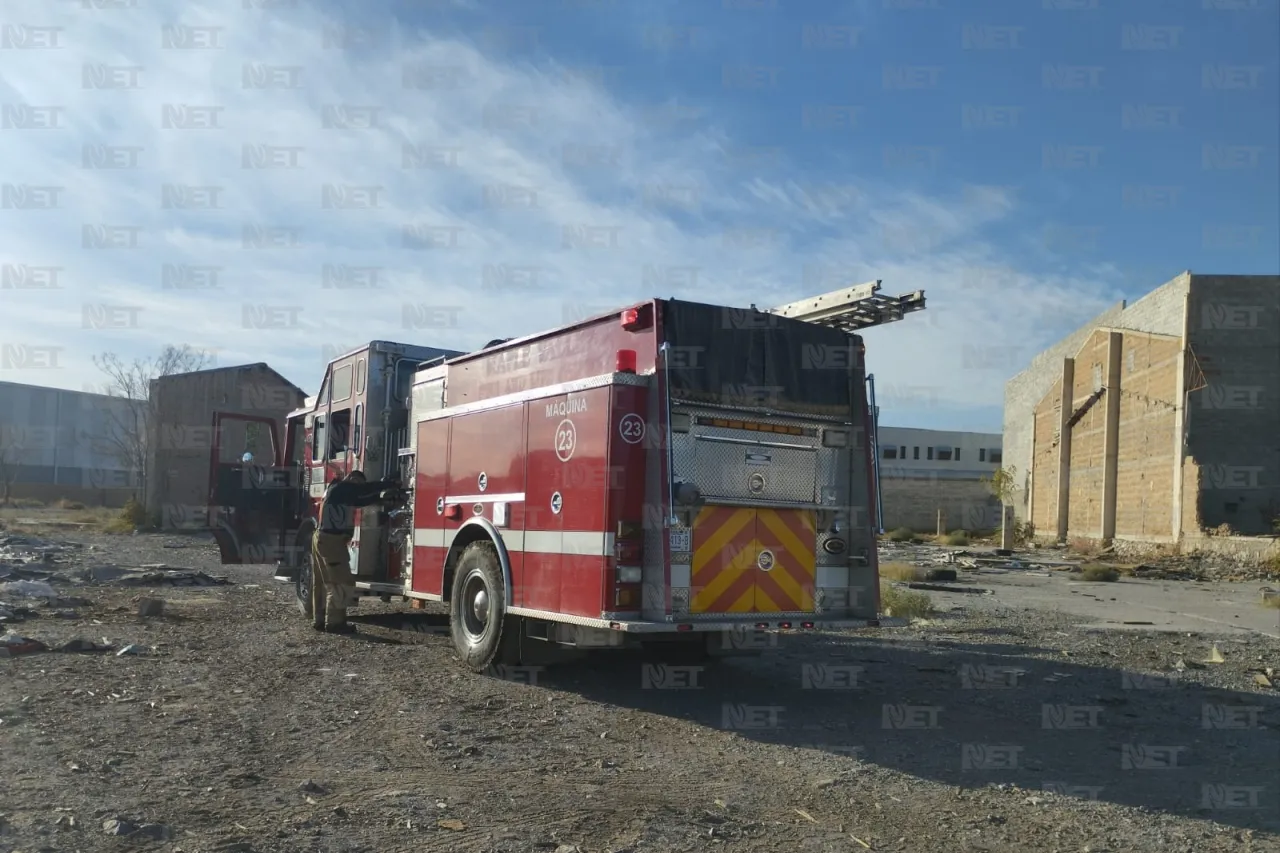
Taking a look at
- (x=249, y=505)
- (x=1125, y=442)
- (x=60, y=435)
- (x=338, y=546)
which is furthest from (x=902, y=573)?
(x=60, y=435)

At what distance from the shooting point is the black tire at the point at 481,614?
9.33m

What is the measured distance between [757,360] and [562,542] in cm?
224

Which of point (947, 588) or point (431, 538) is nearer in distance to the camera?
point (431, 538)

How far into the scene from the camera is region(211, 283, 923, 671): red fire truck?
8000 millimetres

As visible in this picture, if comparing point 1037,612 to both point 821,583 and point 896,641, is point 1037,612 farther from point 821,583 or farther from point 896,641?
point 821,583

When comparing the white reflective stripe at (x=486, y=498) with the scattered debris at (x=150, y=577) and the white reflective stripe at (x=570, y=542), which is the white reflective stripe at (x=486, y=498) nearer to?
the white reflective stripe at (x=570, y=542)

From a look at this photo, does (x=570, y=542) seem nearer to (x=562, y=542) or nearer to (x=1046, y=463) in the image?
(x=562, y=542)

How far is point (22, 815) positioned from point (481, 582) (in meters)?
5.04

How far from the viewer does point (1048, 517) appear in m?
48.0

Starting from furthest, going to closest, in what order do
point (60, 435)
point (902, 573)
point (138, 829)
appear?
1. point (60, 435)
2. point (902, 573)
3. point (138, 829)

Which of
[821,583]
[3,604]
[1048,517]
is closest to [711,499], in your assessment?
[821,583]

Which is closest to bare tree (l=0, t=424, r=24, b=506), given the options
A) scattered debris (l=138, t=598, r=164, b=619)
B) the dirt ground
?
scattered debris (l=138, t=598, r=164, b=619)

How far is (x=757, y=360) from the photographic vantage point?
8609 mm

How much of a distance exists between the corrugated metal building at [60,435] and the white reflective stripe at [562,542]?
79.7m
